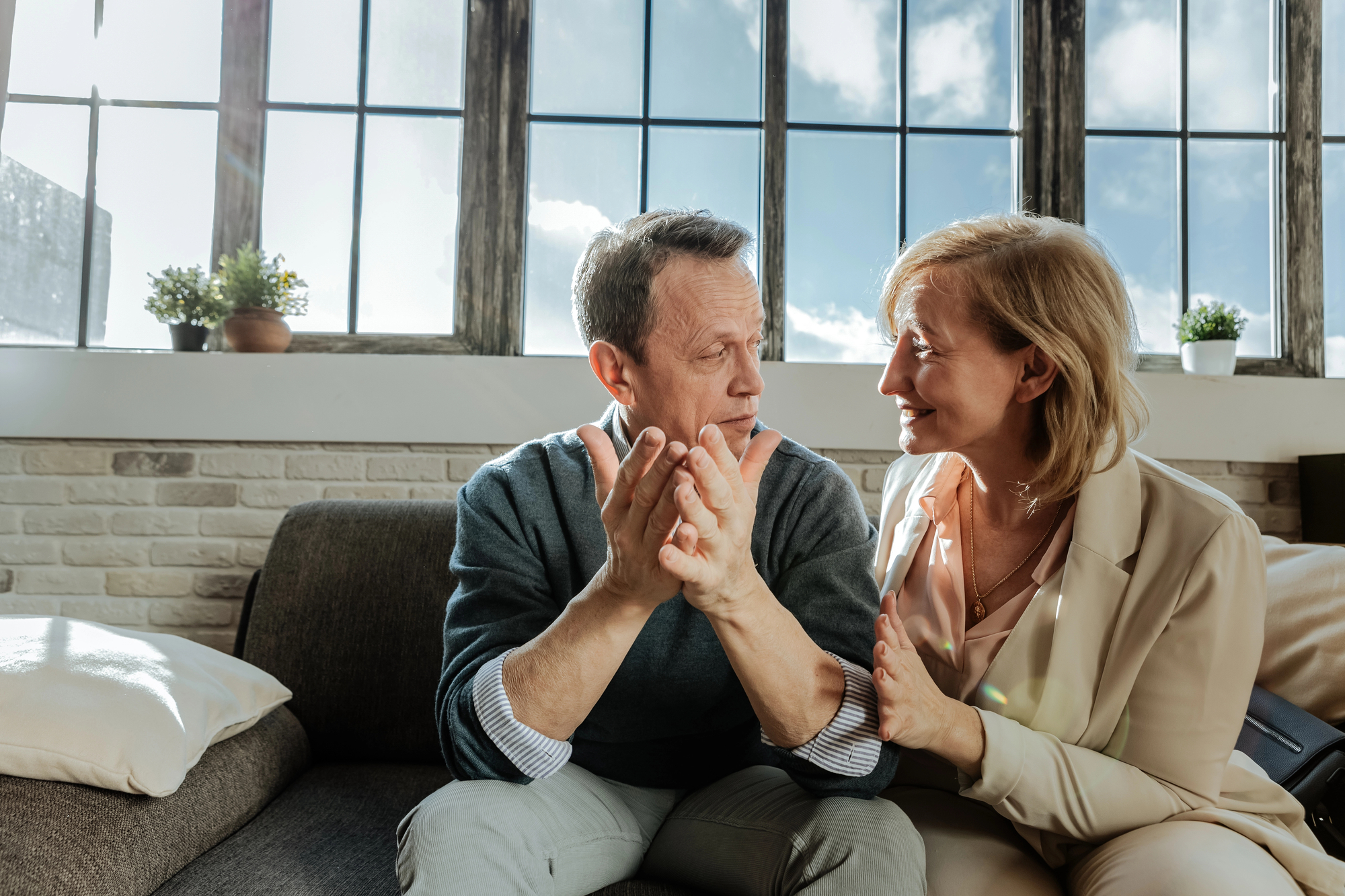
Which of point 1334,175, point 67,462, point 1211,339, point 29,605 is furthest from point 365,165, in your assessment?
point 1334,175

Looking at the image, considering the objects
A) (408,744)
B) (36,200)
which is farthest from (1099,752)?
(36,200)

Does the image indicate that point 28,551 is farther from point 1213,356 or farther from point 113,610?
point 1213,356

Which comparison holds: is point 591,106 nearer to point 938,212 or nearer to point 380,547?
point 938,212

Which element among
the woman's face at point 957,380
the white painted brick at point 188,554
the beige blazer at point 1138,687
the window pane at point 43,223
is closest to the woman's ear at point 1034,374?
the woman's face at point 957,380

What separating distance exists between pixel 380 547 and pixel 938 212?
1.88m

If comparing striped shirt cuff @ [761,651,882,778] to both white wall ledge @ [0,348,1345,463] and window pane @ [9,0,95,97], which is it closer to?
white wall ledge @ [0,348,1345,463]

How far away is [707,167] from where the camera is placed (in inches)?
95.3

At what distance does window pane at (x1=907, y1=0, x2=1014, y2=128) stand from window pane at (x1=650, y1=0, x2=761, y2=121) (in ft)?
1.65

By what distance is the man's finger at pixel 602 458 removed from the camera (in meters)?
0.88

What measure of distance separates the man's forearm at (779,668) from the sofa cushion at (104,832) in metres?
0.86

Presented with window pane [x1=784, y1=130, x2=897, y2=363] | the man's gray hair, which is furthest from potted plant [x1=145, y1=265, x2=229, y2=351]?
window pane [x1=784, y1=130, x2=897, y2=363]

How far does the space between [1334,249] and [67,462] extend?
12.3 feet

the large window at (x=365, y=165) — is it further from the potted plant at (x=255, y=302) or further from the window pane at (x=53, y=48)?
the window pane at (x=53, y=48)

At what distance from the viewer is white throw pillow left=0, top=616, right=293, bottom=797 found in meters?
1.08
